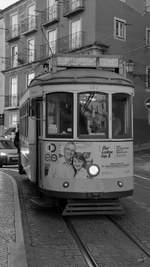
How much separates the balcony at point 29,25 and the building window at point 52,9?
94.0 inches

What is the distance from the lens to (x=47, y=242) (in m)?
7.20

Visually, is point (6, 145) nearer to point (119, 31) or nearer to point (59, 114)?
point (59, 114)

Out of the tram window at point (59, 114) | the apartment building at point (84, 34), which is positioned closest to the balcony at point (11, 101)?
the apartment building at point (84, 34)

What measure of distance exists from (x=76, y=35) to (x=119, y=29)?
11.0 ft

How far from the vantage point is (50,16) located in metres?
38.9

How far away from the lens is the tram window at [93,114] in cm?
891

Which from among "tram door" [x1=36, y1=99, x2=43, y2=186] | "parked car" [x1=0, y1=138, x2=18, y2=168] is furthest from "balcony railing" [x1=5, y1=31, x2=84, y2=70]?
"tram door" [x1=36, y1=99, x2=43, y2=186]

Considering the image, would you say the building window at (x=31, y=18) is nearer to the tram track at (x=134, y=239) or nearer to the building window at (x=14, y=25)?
the building window at (x=14, y=25)

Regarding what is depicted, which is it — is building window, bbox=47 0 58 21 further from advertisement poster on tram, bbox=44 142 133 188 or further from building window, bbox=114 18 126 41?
advertisement poster on tram, bbox=44 142 133 188

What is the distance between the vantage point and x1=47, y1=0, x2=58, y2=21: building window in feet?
125

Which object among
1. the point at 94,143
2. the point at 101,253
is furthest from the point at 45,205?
the point at 101,253

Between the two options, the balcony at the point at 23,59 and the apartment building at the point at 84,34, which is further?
the balcony at the point at 23,59

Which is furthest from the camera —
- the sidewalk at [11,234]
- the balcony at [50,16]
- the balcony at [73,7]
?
the balcony at [50,16]

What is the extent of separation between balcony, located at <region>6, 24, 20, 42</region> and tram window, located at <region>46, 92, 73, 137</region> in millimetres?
35536
